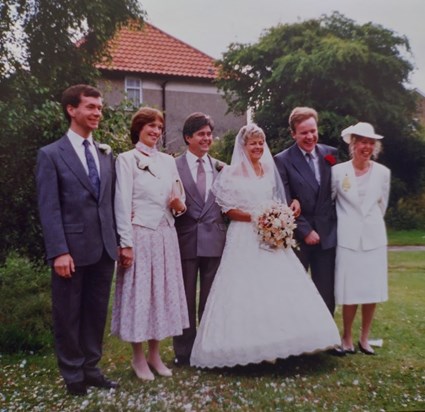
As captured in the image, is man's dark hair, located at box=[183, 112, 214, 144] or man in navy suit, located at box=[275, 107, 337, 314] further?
man in navy suit, located at box=[275, 107, 337, 314]

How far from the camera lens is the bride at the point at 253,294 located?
534 cm

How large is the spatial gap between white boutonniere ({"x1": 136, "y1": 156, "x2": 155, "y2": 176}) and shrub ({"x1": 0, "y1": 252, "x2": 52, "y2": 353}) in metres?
2.97

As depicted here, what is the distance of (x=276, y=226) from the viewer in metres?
5.46

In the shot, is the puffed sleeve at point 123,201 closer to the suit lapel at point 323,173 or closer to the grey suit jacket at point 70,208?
the grey suit jacket at point 70,208

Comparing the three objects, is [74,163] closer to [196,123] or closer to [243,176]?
[196,123]

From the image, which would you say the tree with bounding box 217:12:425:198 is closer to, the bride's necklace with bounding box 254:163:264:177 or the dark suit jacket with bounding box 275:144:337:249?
the dark suit jacket with bounding box 275:144:337:249

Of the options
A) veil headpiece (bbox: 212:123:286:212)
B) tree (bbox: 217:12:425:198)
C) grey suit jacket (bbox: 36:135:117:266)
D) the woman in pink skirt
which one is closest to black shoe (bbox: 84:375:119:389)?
the woman in pink skirt

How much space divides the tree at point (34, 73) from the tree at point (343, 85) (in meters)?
14.9

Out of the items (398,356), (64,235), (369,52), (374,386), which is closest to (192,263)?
(64,235)

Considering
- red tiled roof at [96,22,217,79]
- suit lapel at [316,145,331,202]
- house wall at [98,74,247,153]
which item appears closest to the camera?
suit lapel at [316,145,331,202]

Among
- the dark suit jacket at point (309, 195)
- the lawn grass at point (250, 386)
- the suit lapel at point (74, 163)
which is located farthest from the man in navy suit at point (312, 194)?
the suit lapel at point (74, 163)

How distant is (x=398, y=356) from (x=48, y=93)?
5531mm

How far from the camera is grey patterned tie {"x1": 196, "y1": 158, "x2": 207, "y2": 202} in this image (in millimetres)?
5843

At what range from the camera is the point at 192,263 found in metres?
5.83
